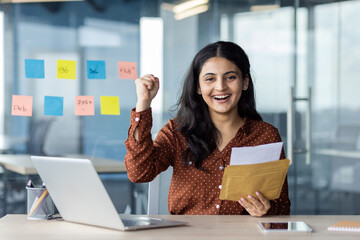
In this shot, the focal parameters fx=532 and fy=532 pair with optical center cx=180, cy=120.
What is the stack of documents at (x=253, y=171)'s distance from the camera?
154 cm

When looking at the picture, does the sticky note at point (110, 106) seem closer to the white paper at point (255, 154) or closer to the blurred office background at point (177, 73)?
the blurred office background at point (177, 73)

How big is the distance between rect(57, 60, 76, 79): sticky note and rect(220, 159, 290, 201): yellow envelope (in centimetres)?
207

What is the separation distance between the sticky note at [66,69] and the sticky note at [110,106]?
0.86 ft

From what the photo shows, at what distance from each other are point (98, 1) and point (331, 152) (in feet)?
6.22

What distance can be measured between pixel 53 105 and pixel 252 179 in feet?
7.15

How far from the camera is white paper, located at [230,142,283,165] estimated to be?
4.99ft

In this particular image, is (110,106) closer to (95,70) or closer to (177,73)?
(95,70)

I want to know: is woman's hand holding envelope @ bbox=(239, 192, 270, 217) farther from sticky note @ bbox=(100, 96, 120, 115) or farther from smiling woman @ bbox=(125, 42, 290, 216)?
sticky note @ bbox=(100, 96, 120, 115)

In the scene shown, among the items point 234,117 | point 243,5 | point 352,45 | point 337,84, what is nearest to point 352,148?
point 337,84

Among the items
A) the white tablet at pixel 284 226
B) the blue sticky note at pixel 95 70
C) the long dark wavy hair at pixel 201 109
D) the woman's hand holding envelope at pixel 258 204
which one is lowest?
the white tablet at pixel 284 226

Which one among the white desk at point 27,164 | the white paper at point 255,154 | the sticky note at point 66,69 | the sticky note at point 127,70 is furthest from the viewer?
the sticky note at point 127,70

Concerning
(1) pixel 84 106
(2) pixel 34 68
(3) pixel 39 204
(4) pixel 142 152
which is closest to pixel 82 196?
(3) pixel 39 204

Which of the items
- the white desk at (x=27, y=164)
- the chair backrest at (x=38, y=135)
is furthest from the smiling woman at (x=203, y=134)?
the chair backrest at (x=38, y=135)

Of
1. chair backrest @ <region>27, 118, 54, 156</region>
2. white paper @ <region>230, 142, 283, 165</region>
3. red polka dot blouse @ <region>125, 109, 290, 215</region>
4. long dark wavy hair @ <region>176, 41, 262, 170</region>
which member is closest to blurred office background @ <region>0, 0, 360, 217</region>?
chair backrest @ <region>27, 118, 54, 156</region>
